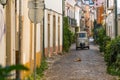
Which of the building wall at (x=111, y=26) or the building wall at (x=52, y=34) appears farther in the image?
the building wall at (x=111, y=26)

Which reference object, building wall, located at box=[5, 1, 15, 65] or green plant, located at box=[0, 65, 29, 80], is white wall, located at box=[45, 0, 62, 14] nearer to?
building wall, located at box=[5, 1, 15, 65]

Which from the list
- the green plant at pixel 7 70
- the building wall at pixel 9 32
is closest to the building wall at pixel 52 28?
the building wall at pixel 9 32

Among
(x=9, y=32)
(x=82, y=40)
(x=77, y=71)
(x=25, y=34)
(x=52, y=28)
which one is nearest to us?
(x=9, y=32)

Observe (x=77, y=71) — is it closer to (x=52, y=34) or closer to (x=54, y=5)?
(x=52, y=34)

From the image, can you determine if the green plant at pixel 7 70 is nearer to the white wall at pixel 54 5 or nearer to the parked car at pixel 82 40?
the white wall at pixel 54 5

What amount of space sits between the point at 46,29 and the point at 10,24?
1844 centimetres

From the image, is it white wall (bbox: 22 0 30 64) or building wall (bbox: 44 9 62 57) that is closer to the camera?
white wall (bbox: 22 0 30 64)

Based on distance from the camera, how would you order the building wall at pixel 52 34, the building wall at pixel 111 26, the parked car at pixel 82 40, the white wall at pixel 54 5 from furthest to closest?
the parked car at pixel 82 40 < the building wall at pixel 111 26 < the white wall at pixel 54 5 < the building wall at pixel 52 34

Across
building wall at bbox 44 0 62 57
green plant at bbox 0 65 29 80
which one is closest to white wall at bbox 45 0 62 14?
building wall at bbox 44 0 62 57

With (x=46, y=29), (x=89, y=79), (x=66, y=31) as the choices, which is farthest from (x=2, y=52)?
(x=66, y=31)

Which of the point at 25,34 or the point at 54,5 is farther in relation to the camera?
the point at 54,5

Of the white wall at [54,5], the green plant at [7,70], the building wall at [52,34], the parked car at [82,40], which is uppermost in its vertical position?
the white wall at [54,5]

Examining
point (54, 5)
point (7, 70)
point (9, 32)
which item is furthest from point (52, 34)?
point (7, 70)

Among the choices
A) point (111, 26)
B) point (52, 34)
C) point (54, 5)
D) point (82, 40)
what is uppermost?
point (54, 5)
